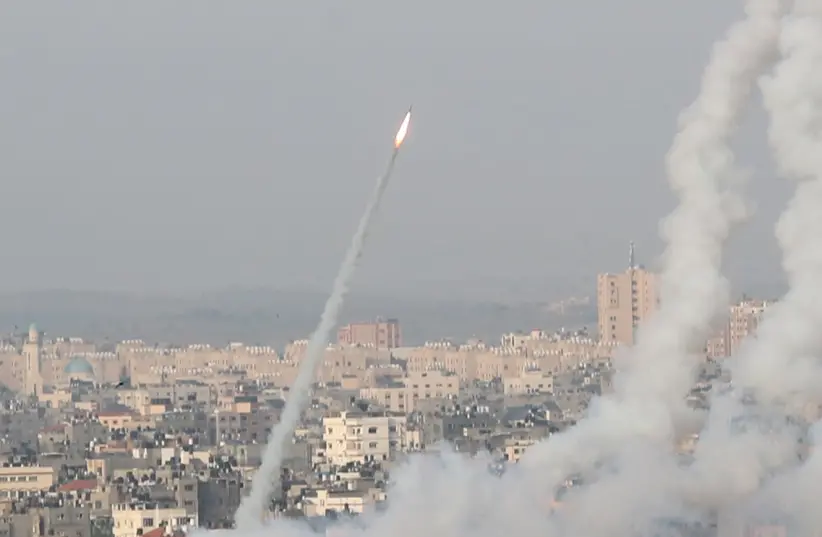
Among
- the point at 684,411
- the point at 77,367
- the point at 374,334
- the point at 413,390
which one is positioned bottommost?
the point at 684,411

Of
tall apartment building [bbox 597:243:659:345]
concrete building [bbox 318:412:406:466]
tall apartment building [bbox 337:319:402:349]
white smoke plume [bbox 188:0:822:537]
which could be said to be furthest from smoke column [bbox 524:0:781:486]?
tall apartment building [bbox 337:319:402:349]

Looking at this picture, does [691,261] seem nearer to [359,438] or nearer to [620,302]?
[359,438]

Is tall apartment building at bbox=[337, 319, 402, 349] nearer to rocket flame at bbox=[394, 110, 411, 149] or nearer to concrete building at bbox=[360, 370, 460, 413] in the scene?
concrete building at bbox=[360, 370, 460, 413]

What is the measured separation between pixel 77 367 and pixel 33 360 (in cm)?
242

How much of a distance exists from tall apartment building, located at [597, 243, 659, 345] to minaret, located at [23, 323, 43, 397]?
33768 mm

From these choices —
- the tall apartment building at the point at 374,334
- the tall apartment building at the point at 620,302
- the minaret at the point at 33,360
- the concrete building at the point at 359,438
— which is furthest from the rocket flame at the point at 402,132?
the minaret at the point at 33,360

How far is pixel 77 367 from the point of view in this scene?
146125 mm

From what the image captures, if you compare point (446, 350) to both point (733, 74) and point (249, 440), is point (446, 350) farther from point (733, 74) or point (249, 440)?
point (733, 74)

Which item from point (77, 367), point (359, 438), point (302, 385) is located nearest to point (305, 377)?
point (302, 385)

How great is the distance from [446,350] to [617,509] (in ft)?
293

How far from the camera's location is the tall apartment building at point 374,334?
13125 cm

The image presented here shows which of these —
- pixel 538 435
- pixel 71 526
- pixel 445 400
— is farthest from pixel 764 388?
pixel 445 400

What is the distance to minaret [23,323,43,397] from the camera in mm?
145625

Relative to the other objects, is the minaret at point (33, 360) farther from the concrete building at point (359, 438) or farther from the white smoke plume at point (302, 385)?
the white smoke plume at point (302, 385)
